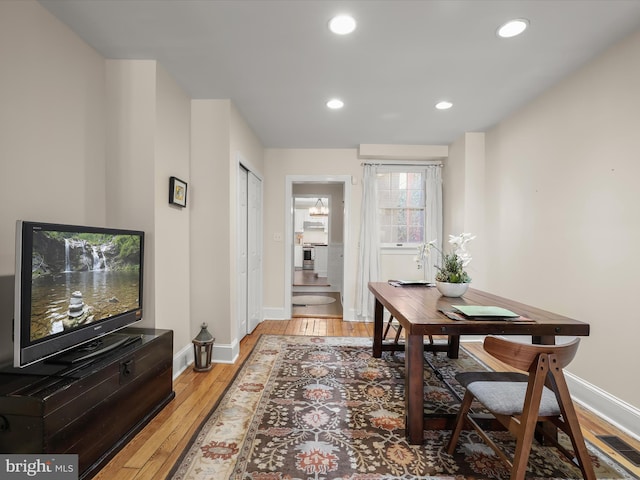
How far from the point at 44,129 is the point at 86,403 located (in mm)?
1569

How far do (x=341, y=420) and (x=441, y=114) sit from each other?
9.89ft

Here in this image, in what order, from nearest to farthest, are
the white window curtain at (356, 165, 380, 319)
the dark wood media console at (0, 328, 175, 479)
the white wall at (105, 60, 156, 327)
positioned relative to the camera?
1. the dark wood media console at (0, 328, 175, 479)
2. the white wall at (105, 60, 156, 327)
3. the white window curtain at (356, 165, 380, 319)

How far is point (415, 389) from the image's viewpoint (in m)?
1.79

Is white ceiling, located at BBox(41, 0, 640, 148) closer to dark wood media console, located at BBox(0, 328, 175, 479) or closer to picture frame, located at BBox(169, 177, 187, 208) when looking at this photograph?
picture frame, located at BBox(169, 177, 187, 208)

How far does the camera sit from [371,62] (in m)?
2.30

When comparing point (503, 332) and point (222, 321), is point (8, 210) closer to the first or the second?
point (222, 321)

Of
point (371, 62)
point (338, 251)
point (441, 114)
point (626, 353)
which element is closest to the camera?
point (626, 353)

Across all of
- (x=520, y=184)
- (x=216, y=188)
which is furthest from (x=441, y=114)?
(x=216, y=188)

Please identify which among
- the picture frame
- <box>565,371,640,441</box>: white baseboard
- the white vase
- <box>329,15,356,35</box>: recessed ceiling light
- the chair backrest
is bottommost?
<box>565,371,640,441</box>: white baseboard

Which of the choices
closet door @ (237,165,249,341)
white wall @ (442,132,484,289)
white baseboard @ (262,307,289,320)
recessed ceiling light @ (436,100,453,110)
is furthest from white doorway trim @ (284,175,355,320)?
recessed ceiling light @ (436,100,453,110)

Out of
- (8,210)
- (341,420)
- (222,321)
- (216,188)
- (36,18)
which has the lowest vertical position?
(341,420)

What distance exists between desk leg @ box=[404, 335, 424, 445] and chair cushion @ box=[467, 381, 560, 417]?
273 mm

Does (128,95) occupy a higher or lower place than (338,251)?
higher

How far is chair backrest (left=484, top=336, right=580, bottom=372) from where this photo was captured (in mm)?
1288
